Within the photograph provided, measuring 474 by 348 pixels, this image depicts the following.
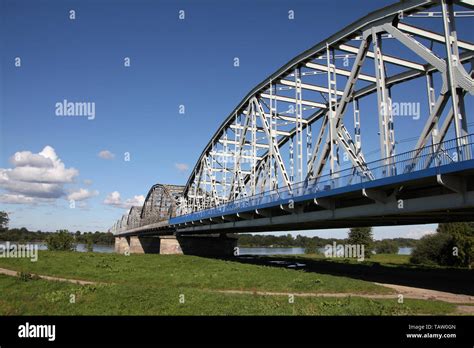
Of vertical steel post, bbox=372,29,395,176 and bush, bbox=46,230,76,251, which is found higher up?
vertical steel post, bbox=372,29,395,176

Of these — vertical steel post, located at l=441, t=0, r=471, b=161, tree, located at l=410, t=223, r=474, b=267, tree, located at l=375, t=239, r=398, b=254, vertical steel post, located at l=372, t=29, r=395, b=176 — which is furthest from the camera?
tree, located at l=375, t=239, r=398, b=254

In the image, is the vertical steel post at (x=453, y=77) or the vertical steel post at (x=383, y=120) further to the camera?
the vertical steel post at (x=383, y=120)

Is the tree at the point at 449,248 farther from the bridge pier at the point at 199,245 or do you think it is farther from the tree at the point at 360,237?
the bridge pier at the point at 199,245

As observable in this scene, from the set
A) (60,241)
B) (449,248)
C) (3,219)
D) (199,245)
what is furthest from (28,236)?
(449,248)

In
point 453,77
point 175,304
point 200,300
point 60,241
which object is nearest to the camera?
point 175,304

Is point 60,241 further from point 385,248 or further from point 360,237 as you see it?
point 385,248

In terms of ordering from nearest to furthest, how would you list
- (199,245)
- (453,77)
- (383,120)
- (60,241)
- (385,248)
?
(453,77)
(383,120)
(199,245)
(60,241)
(385,248)

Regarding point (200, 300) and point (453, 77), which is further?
point (453, 77)

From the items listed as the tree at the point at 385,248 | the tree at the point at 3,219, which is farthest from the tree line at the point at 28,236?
the tree at the point at 385,248

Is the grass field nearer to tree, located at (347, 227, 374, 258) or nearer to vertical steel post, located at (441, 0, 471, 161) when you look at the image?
vertical steel post, located at (441, 0, 471, 161)

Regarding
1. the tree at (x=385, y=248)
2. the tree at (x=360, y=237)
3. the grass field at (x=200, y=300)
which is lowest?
the tree at (x=385, y=248)

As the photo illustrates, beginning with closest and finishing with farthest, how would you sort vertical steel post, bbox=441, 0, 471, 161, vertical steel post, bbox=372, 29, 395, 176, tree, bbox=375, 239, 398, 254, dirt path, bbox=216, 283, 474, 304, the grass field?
1. the grass field
2. dirt path, bbox=216, 283, 474, 304
3. vertical steel post, bbox=441, 0, 471, 161
4. vertical steel post, bbox=372, 29, 395, 176
5. tree, bbox=375, 239, 398, 254

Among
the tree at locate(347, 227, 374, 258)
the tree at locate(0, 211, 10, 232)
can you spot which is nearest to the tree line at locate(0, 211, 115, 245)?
the tree at locate(0, 211, 10, 232)
